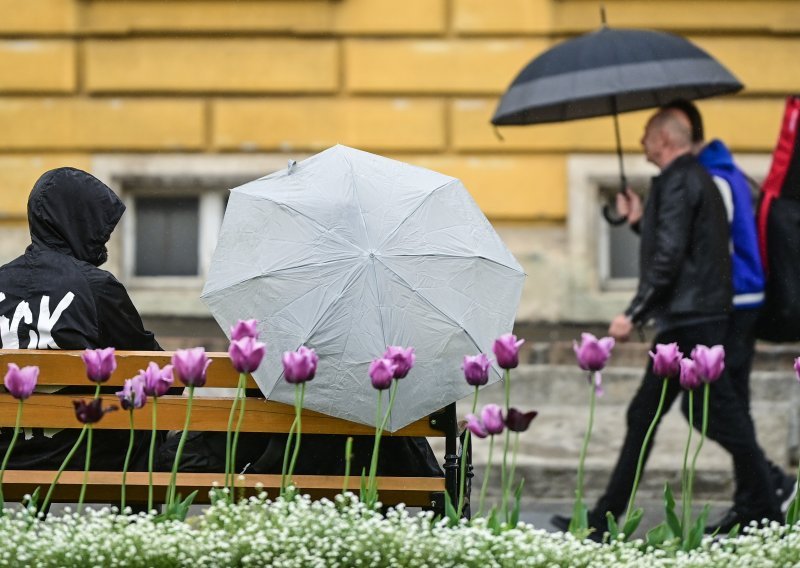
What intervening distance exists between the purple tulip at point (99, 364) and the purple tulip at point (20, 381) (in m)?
0.15

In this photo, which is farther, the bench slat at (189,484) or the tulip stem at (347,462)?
the bench slat at (189,484)

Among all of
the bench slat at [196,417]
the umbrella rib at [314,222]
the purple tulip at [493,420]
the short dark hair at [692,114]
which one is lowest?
the bench slat at [196,417]

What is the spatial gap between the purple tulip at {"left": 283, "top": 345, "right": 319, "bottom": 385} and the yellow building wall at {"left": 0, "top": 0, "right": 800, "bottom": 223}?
5267 millimetres

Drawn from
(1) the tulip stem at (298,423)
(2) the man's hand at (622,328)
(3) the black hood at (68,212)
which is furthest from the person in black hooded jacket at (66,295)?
(2) the man's hand at (622,328)

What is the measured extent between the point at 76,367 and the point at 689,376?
172 cm

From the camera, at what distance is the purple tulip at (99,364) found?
3.98 m

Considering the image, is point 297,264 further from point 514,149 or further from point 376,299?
point 514,149

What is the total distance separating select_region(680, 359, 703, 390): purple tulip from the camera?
409 cm

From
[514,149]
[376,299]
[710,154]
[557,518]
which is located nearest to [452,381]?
[376,299]

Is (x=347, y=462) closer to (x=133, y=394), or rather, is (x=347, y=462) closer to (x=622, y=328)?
(x=133, y=394)

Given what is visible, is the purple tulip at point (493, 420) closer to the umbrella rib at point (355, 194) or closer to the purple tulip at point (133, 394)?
the umbrella rib at point (355, 194)

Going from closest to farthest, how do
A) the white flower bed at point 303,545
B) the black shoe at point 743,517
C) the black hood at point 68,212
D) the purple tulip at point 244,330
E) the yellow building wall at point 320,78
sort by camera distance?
the white flower bed at point 303,545 < the purple tulip at point 244,330 < the black hood at point 68,212 < the black shoe at point 743,517 < the yellow building wall at point 320,78

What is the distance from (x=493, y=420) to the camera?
400 centimetres

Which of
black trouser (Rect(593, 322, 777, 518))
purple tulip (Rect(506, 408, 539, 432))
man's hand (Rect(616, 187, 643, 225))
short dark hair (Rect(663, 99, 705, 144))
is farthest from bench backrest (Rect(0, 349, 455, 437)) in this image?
man's hand (Rect(616, 187, 643, 225))
